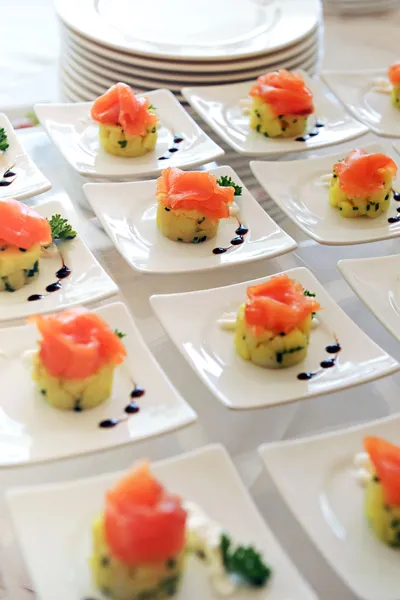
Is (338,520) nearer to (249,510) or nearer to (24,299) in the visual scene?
(249,510)

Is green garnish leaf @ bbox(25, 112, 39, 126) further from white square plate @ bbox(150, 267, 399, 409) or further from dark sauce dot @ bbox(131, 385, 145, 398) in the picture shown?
dark sauce dot @ bbox(131, 385, 145, 398)

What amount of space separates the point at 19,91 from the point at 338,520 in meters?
2.78

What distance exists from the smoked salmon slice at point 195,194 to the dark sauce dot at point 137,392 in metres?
0.69

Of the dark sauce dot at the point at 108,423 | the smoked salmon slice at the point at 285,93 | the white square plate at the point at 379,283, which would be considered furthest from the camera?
the smoked salmon slice at the point at 285,93

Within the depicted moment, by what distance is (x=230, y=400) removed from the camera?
1867 mm

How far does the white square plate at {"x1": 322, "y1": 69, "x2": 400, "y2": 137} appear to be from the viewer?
9.99 ft

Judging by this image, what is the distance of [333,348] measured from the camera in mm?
2090

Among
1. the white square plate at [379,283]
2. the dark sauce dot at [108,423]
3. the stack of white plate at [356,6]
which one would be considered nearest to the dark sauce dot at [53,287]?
the dark sauce dot at [108,423]

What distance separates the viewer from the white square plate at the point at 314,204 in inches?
97.5

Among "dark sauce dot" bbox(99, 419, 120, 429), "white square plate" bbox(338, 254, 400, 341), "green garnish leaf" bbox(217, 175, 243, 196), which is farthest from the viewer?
"green garnish leaf" bbox(217, 175, 243, 196)

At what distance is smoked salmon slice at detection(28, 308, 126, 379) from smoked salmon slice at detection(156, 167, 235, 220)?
61cm

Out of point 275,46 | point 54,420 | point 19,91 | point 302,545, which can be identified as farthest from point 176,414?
point 19,91

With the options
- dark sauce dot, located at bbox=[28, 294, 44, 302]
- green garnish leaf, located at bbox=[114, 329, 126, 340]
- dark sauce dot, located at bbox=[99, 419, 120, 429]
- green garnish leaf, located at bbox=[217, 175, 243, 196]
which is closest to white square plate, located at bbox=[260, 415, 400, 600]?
dark sauce dot, located at bbox=[99, 419, 120, 429]

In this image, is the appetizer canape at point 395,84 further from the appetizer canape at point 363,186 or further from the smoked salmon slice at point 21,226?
the smoked salmon slice at point 21,226
